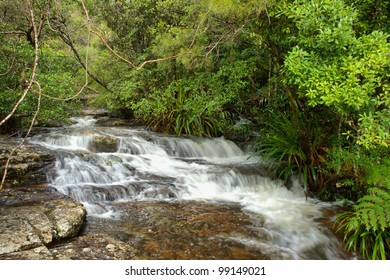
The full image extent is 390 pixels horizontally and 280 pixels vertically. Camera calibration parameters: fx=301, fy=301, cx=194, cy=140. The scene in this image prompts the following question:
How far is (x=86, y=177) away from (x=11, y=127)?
4.63m

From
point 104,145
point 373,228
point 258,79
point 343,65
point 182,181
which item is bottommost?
point 182,181

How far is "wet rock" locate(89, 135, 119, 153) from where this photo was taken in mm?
8031

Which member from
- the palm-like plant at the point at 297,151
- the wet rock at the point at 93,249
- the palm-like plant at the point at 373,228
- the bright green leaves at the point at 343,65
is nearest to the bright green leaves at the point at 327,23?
the bright green leaves at the point at 343,65

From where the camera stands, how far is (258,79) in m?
8.58

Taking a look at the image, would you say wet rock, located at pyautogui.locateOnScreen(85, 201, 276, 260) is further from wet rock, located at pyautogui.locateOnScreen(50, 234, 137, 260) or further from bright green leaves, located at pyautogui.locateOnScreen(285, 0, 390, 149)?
bright green leaves, located at pyautogui.locateOnScreen(285, 0, 390, 149)

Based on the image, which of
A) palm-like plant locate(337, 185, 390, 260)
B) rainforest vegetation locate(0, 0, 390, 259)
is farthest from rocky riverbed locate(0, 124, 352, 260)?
rainforest vegetation locate(0, 0, 390, 259)

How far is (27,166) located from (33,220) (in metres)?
2.36

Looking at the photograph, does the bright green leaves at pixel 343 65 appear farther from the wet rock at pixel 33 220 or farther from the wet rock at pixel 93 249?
the wet rock at pixel 33 220

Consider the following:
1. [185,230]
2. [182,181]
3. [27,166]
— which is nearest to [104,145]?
[27,166]

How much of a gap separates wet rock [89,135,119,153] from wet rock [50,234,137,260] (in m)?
4.37

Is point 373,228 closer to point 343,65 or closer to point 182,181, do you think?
point 343,65

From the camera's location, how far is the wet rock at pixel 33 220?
11.0 feet

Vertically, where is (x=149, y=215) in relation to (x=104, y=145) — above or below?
below

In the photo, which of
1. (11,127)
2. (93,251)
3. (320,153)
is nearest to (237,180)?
(320,153)
